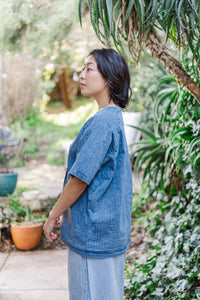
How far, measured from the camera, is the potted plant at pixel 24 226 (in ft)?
10.3

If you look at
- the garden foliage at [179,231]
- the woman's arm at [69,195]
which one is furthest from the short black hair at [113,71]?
the garden foliage at [179,231]

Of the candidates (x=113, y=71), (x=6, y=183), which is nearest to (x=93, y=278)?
(x=113, y=71)

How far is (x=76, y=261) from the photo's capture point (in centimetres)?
130

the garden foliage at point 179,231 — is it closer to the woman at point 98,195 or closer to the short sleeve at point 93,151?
the woman at point 98,195

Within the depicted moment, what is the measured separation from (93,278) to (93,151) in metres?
0.46

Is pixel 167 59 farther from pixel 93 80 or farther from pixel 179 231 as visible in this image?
pixel 179 231

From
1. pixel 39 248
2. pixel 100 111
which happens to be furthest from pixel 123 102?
pixel 39 248

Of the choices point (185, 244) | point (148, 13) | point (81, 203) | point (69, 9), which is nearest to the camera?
point (81, 203)

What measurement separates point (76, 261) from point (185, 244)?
1216 millimetres

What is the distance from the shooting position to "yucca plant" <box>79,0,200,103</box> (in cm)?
165

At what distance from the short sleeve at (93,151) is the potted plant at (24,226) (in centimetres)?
207

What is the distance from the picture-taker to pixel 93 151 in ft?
3.94

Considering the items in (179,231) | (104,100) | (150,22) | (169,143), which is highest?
(150,22)

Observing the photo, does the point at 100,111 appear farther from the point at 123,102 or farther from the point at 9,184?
the point at 9,184
